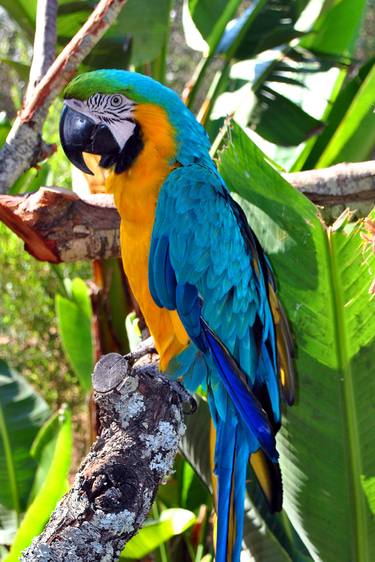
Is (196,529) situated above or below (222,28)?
below

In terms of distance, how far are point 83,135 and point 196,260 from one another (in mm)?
228

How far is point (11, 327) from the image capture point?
302 centimetres

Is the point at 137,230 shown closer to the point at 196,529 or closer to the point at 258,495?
the point at 258,495

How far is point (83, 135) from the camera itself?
0.97 metres

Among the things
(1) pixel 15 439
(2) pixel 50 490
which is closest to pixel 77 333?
(1) pixel 15 439

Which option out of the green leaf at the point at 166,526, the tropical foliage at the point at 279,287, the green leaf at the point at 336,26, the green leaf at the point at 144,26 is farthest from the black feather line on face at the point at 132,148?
the green leaf at the point at 336,26

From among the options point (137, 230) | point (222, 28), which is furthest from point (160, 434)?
point (222, 28)

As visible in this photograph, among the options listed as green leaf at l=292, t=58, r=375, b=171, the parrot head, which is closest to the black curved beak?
the parrot head

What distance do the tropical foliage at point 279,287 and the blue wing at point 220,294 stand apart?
44 millimetres

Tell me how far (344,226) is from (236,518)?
15.2 inches

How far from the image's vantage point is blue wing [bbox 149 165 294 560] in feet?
3.07

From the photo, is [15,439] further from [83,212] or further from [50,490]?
[83,212]

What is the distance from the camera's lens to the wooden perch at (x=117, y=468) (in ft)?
2.26

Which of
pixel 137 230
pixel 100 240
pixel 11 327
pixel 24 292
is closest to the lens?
pixel 137 230
